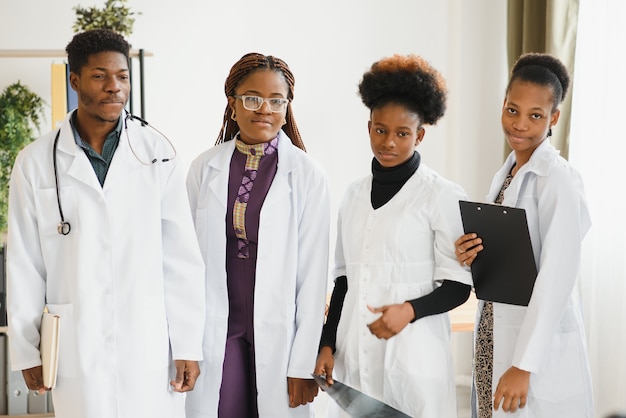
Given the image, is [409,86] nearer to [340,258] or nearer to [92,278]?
[340,258]

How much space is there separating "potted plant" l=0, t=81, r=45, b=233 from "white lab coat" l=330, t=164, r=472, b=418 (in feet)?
6.58

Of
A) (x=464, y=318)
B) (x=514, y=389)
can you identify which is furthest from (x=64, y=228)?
(x=464, y=318)

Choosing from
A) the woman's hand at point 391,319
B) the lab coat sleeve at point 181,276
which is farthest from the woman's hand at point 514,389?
the lab coat sleeve at point 181,276

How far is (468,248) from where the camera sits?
5.85 feet

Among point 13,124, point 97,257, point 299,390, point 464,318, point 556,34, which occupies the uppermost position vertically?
point 556,34

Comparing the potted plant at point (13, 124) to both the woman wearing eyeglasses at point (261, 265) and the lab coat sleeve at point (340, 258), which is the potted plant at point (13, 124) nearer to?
the woman wearing eyeglasses at point (261, 265)

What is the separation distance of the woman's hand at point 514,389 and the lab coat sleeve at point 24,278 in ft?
3.44

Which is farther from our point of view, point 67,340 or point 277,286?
point 277,286

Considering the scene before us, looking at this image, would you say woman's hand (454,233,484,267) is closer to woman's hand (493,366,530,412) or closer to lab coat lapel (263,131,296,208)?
woman's hand (493,366,530,412)

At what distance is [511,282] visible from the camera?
5.90ft

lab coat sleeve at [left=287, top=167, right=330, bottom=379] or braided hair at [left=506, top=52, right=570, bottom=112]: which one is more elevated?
braided hair at [left=506, top=52, right=570, bottom=112]

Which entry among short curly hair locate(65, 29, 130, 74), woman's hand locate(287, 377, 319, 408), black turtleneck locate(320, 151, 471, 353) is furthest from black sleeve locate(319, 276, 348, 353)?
short curly hair locate(65, 29, 130, 74)

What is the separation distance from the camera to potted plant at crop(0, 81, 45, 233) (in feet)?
10.9

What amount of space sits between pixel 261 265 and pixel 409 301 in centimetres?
43
